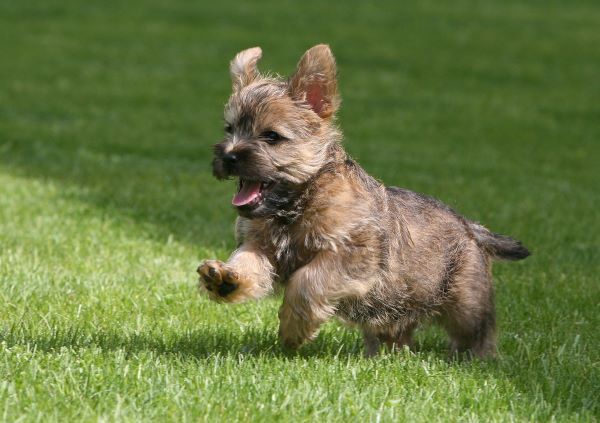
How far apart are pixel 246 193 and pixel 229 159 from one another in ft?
0.72

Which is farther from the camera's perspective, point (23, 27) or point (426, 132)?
point (23, 27)

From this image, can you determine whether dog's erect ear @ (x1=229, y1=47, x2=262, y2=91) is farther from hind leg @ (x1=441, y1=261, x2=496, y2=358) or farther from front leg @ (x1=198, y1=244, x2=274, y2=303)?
hind leg @ (x1=441, y1=261, x2=496, y2=358)

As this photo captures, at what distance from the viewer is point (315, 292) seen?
5148mm

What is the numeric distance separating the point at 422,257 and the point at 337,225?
2.19 ft

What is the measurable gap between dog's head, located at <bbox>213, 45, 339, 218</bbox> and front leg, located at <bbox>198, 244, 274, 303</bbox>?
22 centimetres

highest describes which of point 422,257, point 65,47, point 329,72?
point 329,72

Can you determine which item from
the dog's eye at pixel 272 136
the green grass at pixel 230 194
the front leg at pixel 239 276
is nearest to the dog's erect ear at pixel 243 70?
the dog's eye at pixel 272 136

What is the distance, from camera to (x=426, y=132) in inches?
650

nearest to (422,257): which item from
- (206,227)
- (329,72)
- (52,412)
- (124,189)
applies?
(329,72)

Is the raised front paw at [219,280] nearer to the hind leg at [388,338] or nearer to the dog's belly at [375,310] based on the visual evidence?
the dog's belly at [375,310]

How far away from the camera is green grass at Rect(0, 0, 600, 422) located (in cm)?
473

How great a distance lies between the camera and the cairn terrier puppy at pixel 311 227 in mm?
5188

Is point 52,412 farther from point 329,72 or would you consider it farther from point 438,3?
point 438,3

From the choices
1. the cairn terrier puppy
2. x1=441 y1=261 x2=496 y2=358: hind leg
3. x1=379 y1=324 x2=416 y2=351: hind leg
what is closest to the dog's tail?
x1=441 y1=261 x2=496 y2=358: hind leg
